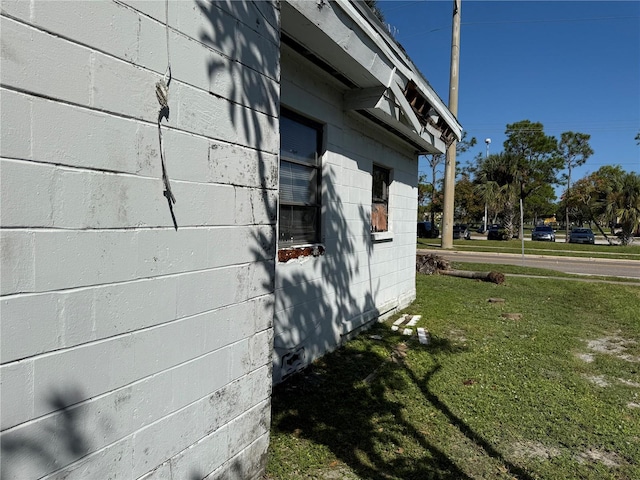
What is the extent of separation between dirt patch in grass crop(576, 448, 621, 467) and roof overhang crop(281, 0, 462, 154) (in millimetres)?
4023

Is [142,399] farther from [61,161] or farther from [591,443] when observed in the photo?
[591,443]

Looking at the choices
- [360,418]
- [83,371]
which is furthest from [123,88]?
[360,418]

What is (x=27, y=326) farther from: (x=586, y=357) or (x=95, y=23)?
(x=586, y=357)

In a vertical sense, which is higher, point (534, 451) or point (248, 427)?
point (248, 427)

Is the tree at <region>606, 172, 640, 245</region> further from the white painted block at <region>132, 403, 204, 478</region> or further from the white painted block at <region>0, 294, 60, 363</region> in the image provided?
the white painted block at <region>0, 294, 60, 363</region>

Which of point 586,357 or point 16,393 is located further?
point 586,357

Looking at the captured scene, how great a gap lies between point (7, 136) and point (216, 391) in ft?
5.44

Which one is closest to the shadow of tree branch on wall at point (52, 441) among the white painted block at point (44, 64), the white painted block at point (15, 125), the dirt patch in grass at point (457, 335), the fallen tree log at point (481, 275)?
the white painted block at point (15, 125)

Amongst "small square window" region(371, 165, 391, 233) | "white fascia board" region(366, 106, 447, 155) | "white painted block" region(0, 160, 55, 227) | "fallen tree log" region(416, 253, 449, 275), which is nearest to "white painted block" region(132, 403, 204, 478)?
"white painted block" region(0, 160, 55, 227)

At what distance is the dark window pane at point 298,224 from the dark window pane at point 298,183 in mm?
94

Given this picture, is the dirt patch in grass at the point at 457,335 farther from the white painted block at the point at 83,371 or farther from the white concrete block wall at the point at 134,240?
the white painted block at the point at 83,371

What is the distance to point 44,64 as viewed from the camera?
1.51 m

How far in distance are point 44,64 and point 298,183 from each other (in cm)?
312

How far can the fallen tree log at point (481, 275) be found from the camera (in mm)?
11414
